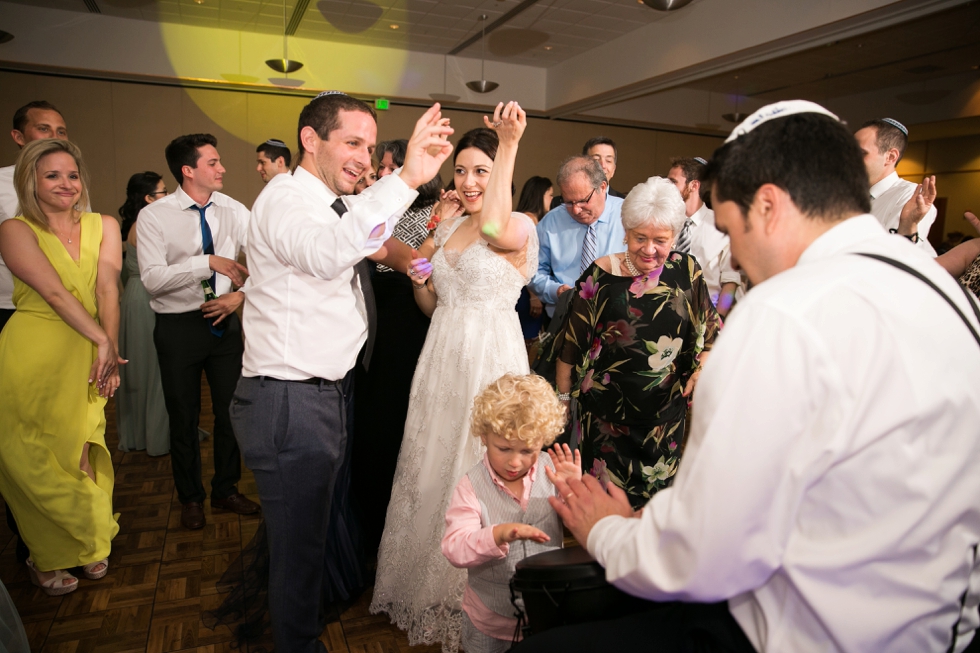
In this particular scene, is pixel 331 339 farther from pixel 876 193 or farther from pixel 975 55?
pixel 975 55

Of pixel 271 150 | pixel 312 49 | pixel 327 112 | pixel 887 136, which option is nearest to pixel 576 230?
pixel 887 136

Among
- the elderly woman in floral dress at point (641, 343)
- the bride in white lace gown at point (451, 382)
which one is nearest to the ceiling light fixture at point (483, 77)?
the bride in white lace gown at point (451, 382)

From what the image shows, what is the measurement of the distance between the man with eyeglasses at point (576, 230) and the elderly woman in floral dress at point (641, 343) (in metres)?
0.80

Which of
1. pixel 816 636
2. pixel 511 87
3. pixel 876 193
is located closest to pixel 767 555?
pixel 816 636

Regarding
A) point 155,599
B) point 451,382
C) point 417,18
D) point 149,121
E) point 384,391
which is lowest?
point 155,599

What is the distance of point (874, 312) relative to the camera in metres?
0.90

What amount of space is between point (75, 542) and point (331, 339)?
1675 millimetres

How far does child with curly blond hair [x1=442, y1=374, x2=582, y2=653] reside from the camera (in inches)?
62.7

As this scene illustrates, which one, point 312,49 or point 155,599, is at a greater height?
point 312,49

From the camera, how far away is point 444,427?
221cm

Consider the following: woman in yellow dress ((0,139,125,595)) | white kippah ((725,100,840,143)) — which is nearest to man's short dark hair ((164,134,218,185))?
woman in yellow dress ((0,139,125,595))

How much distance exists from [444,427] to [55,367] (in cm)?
156

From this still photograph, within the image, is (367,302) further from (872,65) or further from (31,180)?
(872,65)

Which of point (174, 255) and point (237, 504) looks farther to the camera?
point (237, 504)
